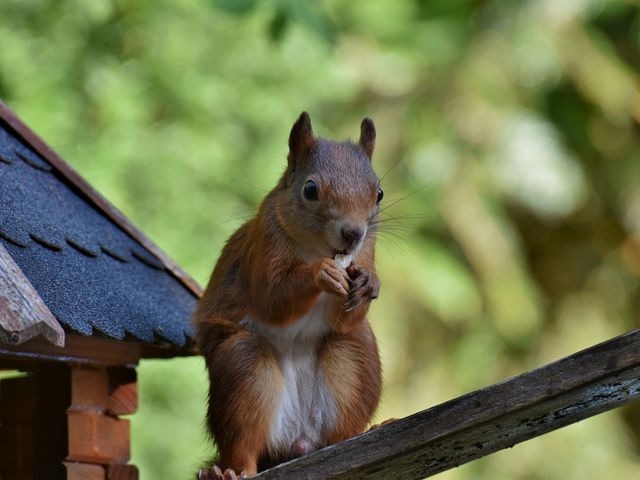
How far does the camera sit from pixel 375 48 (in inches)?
217

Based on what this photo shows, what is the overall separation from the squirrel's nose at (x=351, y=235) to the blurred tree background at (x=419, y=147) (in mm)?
2430

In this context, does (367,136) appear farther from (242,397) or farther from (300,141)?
(242,397)

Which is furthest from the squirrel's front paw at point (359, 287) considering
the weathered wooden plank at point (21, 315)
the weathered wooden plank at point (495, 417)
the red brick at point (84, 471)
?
the red brick at point (84, 471)

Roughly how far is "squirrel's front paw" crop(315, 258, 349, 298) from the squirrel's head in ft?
0.28

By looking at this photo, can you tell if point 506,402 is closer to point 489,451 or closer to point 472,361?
point 489,451

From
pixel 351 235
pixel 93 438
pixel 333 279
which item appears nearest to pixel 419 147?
pixel 93 438

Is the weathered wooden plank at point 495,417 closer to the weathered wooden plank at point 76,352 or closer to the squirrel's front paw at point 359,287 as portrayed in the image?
the squirrel's front paw at point 359,287

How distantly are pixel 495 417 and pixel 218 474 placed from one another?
475 mm

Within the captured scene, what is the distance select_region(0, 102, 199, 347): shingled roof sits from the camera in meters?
1.90

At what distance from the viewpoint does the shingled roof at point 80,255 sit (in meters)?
1.90

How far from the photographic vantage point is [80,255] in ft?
7.01

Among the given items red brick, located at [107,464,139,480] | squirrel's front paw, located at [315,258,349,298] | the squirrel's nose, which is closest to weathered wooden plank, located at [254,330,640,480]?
squirrel's front paw, located at [315,258,349,298]

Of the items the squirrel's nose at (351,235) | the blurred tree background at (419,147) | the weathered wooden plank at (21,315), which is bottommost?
the weathered wooden plank at (21,315)

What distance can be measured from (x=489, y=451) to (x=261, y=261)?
536 millimetres
